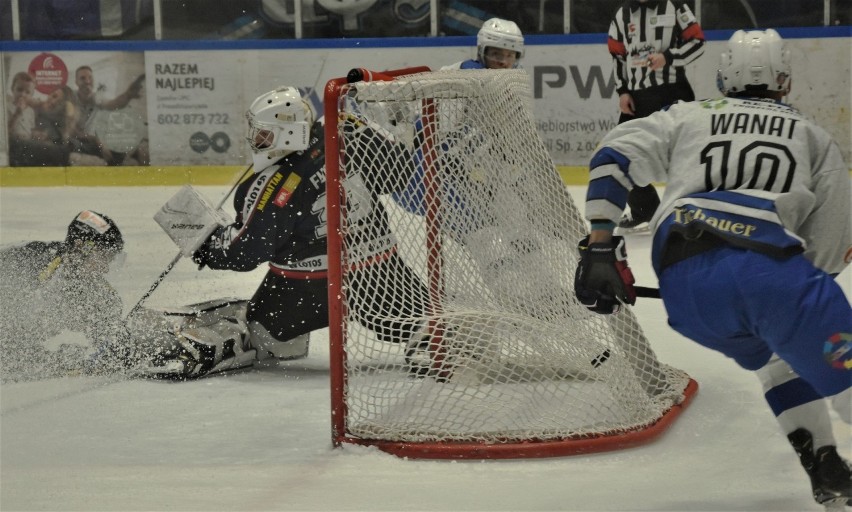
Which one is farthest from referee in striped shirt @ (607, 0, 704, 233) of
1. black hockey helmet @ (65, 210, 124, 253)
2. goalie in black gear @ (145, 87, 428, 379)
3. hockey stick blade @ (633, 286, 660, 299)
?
hockey stick blade @ (633, 286, 660, 299)

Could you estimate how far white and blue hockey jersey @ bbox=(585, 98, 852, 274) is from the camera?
1996 millimetres

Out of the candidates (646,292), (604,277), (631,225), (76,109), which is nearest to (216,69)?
(76,109)

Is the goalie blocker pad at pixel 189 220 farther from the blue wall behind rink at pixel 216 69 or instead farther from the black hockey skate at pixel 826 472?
the blue wall behind rink at pixel 216 69

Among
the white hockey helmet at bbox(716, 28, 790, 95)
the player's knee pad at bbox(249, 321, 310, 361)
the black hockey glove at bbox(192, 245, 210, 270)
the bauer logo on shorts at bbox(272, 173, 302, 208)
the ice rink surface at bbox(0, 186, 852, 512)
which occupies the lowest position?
the ice rink surface at bbox(0, 186, 852, 512)

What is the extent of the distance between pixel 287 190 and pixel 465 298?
0.61 m

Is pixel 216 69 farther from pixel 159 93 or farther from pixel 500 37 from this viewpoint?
pixel 500 37

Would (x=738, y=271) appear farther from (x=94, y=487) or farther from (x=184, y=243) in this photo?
(x=184, y=243)

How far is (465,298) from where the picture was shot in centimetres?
300

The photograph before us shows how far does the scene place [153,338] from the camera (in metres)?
3.39

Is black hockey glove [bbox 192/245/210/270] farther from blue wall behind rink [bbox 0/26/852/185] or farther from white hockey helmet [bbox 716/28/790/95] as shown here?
blue wall behind rink [bbox 0/26/852/185]

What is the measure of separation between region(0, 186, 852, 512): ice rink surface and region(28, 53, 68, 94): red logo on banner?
505 centimetres

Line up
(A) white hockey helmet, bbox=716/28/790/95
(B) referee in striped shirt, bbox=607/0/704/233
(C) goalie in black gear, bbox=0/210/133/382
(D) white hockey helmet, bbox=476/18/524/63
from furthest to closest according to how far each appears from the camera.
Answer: (B) referee in striped shirt, bbox=607/0/704/233 → (D) white hockey helmet, bbox=476/18/524/63 → (C) goalie in black gear, bbox=0/210/133/382 → (A) white hockey helmet, bbox=716/28/790/95

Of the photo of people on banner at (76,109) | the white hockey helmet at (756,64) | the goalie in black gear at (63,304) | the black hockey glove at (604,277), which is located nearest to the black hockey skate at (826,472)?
the black hockey glove at (604,277)

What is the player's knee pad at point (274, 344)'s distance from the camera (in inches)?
136
